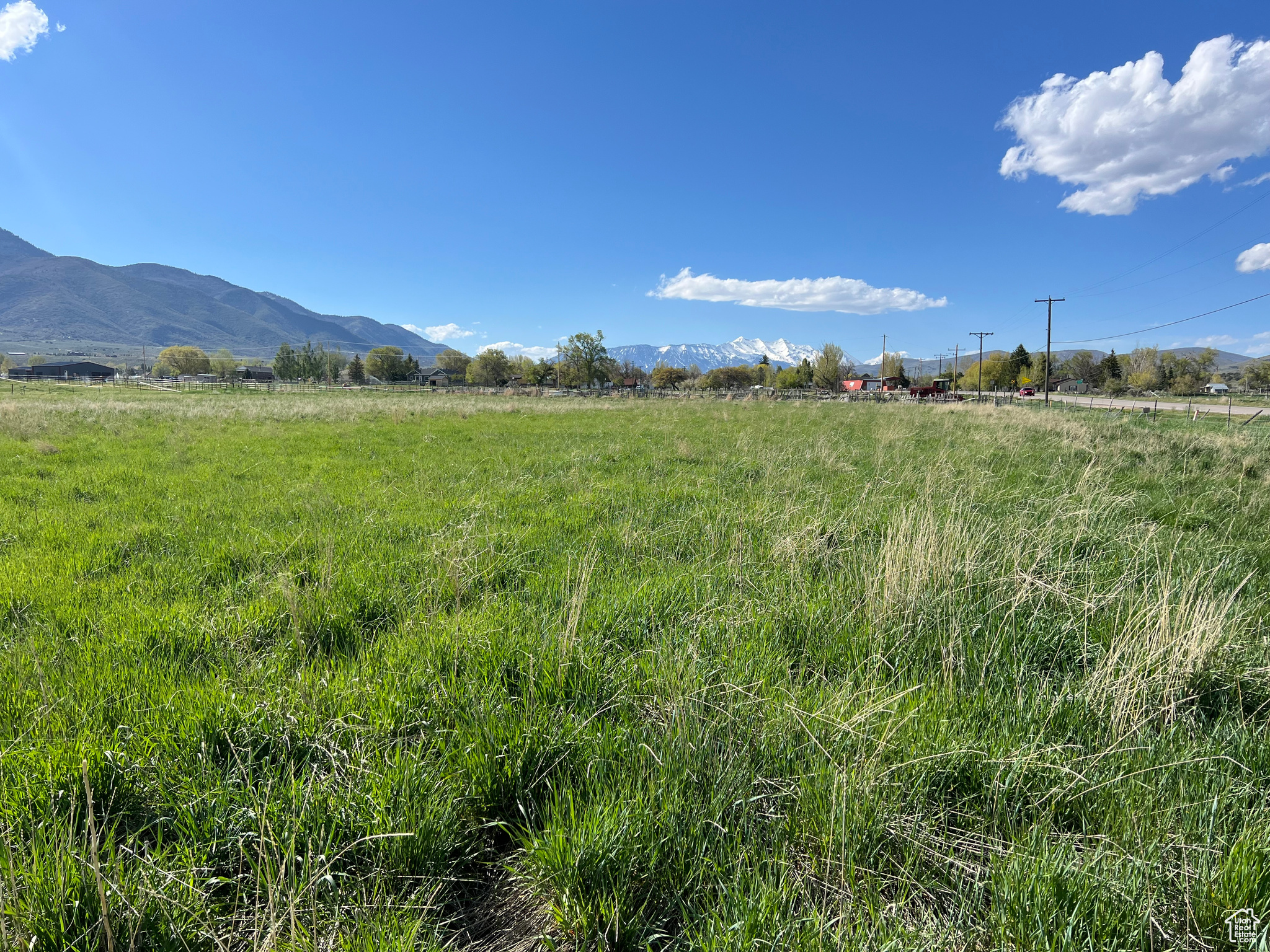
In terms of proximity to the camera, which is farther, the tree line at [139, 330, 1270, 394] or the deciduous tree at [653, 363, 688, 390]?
the deciduous tree at [653, 363, 688, 390]

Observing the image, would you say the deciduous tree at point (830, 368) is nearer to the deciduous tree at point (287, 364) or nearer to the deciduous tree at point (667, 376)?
the deciduous tree at point (667, 376)

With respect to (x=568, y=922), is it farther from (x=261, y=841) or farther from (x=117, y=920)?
(x=117, y=920)

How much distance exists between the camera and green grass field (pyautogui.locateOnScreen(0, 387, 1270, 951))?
1.73 metres

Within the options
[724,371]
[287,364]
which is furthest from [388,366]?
[724,371]

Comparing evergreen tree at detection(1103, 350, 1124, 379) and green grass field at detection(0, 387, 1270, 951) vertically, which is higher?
evergreen tree at detection(1103, 350, 1124, 379)

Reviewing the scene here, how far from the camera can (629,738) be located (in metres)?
2.53

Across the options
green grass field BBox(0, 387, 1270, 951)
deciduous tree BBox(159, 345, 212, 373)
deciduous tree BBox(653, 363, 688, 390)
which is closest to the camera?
green grass field BBox(0, 387, 1270, 951)

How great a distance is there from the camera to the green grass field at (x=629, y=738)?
173cm

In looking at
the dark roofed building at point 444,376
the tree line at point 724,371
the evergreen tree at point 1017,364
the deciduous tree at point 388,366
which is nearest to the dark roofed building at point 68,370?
the tree line at point 724,371

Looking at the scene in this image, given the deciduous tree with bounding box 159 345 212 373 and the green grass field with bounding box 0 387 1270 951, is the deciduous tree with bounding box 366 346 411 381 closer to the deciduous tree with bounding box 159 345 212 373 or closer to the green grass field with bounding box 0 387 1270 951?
the deciduous tree with bounding box 159 345 212 373

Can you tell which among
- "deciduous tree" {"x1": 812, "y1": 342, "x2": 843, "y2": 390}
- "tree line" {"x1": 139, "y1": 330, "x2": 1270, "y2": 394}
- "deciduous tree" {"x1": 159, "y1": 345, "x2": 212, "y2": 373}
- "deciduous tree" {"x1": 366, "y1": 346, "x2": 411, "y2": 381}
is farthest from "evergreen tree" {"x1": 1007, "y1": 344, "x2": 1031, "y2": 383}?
"deciduous tree" {"x1": 159, "y1": 345, "x2": 212, "y2": 373}

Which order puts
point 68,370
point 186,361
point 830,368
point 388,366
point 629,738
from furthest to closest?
point 388,366 → point 186,361 → point 68,370 → point 830,368 → point 629,738

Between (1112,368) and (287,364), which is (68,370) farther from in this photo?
(1112,368)

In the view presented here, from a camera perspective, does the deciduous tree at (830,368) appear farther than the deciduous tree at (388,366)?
No
